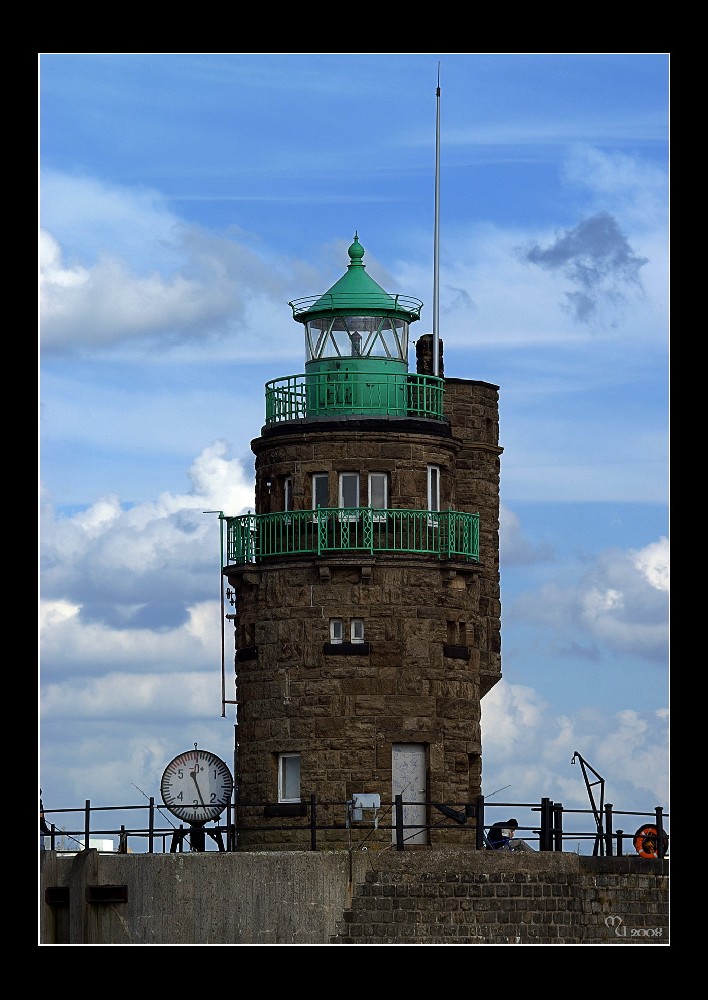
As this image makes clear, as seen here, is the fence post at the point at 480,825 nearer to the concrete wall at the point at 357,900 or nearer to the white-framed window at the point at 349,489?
the concrete wall at the point at 357,900

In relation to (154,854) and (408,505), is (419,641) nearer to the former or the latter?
(408,505)

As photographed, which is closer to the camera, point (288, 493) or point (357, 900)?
point (357, 900)

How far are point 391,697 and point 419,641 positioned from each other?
4.14 feet

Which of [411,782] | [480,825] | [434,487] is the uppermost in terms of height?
[434,487]

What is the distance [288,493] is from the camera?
157 feet

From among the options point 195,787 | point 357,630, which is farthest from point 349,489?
point 195,787

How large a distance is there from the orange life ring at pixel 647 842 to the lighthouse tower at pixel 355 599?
11.3 ft

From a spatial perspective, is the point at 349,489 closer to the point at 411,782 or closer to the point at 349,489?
the point at 349,489

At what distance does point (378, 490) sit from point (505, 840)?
7.36 metres

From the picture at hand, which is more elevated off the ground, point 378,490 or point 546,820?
point 378,490

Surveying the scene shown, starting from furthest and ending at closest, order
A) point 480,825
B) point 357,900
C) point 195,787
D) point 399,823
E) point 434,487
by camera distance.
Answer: point 434,487, point 195,787, point 480,825, point 399,823, point 357,900

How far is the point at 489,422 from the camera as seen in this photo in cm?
5219
